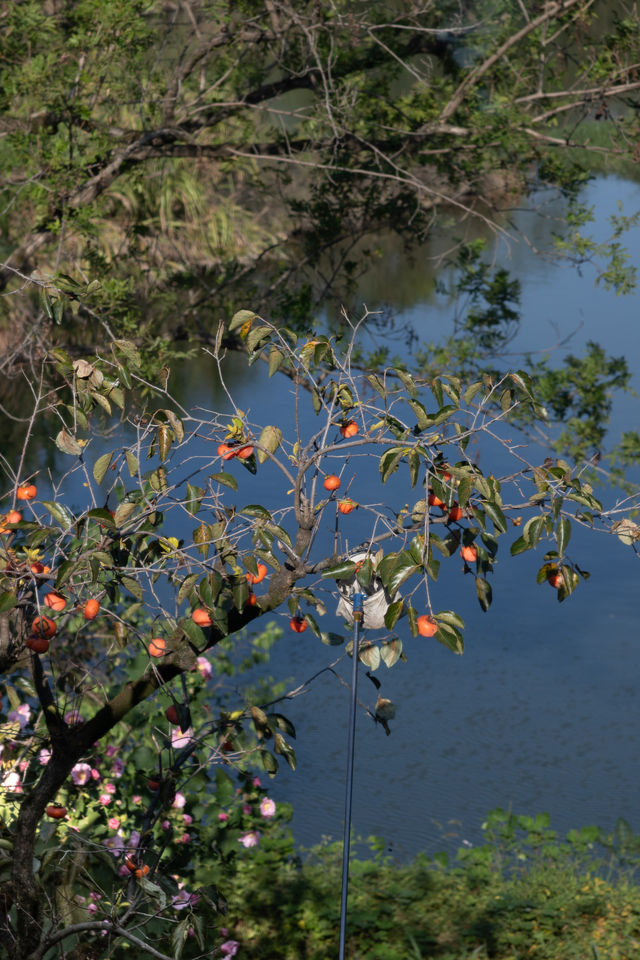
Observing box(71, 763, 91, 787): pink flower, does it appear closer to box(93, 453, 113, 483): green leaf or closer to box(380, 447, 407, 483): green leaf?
box(93, 453, 113, 483): green leaf

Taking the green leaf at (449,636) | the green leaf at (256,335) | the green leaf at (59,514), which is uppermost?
the green leaf at (256,335)

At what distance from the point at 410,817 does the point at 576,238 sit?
3.05 meters

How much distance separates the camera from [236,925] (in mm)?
4188

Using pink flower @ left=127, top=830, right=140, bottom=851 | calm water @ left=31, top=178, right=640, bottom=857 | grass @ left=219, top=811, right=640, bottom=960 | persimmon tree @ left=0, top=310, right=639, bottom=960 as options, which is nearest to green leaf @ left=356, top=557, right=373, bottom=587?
persimmon tree @ left=0, top=310, right=639, bottom=960

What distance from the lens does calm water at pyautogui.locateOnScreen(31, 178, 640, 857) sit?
5.21 m

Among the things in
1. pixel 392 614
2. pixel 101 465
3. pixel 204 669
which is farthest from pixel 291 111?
pixel 392 614

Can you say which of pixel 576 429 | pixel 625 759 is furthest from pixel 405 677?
pixel 576 429

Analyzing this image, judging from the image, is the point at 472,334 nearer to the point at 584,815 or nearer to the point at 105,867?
the point at 584,815

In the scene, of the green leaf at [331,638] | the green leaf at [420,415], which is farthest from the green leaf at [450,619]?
the green leaf at [331,638]

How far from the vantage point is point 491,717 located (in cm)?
604

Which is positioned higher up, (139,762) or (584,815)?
(584,815)

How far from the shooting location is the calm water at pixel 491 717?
5.21 m

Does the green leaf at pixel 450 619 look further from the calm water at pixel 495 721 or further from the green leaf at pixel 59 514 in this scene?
the calm water at pixel 495 721

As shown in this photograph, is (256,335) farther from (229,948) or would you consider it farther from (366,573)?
(229,948)
